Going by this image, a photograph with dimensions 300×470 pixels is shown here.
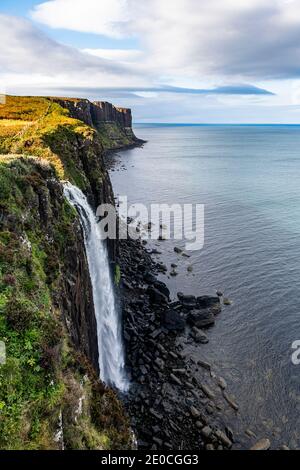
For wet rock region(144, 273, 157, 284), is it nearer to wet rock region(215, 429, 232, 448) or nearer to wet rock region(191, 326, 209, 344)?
wet rock region(191, 326, 209, 344)

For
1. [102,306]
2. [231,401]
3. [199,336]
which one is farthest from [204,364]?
[102,306]

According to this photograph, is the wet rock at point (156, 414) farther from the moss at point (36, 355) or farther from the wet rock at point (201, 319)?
the wet rock at point (201, 319)

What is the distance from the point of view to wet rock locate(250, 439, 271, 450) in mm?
24044

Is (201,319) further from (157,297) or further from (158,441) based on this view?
(158,441)

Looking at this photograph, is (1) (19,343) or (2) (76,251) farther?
(2) (76,251)

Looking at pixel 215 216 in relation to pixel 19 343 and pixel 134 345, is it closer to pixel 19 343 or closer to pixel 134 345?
pixel 134 345

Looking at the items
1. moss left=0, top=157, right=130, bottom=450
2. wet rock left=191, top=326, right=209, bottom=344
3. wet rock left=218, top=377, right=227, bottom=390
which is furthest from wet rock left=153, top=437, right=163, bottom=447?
wet rock left=191, top=326, right=209, bottom=344

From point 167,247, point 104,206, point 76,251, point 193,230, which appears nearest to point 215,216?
point 193,230

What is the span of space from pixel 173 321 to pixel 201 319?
318 cm

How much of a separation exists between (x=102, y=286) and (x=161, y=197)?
60.5 meters

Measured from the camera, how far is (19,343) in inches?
477

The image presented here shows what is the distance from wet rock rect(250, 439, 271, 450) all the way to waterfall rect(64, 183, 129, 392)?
10463mm

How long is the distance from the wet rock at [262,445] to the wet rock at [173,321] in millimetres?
13434

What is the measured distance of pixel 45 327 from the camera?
1289 cm
